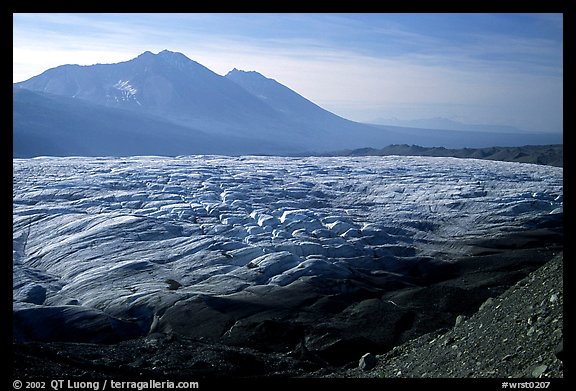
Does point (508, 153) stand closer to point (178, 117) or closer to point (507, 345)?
point (507, 345)

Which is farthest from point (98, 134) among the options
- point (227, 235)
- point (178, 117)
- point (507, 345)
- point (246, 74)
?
point (507, 345)

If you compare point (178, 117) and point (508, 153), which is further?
point (178, 117)

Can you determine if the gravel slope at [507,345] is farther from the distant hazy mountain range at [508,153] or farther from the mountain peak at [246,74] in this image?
the mountain peak at [246,74]

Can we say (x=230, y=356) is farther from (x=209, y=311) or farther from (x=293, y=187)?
(x=293, y=187)

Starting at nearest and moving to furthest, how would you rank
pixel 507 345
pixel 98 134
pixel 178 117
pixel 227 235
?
pixel 507 345, pixel 227 235, pixel 98 134, pixel 178 117

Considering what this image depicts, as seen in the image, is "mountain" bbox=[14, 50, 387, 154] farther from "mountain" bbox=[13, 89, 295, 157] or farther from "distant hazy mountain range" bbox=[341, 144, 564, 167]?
"distant hazy mountain range" bbox=[341, 144, 564, 167]
